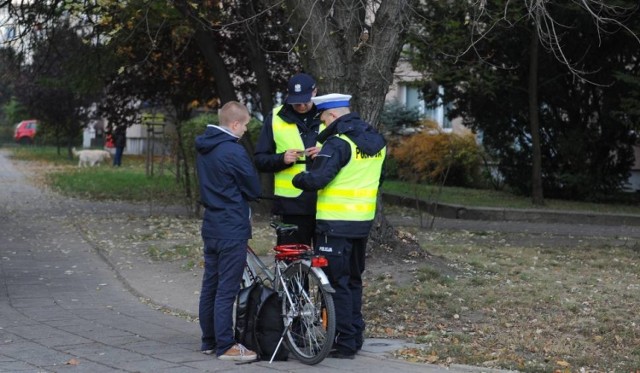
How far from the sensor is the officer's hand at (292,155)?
7.46 metres

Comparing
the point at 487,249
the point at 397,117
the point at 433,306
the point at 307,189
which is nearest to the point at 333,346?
the point at 307,189

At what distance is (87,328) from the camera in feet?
28.3

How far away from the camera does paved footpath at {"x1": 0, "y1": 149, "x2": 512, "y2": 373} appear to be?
282 inches

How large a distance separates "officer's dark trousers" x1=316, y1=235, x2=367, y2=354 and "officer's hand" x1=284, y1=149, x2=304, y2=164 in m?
0.58

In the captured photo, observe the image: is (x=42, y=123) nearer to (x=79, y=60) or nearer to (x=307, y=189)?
(x=79, y=60)

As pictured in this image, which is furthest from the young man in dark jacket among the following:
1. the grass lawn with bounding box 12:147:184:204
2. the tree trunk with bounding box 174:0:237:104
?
the grass lawn with bounding box 12:147:184:204

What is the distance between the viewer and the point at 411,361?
293 inches

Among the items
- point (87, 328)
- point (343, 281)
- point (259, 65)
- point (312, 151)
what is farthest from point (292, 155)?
point (259, 65)

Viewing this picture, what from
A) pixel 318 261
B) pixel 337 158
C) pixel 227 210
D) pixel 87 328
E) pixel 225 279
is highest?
pixel 337 158

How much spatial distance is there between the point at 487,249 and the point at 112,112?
12492 mm

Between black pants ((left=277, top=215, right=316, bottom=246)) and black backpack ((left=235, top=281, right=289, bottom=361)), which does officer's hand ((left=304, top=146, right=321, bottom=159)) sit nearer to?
black pants ((left=277, top=215, right=316, bottom=246))

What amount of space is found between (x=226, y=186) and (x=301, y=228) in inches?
30.2

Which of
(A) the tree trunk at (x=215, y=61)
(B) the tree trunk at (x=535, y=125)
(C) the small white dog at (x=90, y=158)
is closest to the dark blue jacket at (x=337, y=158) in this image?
(A) the tree trunk at (x=215, y=61)

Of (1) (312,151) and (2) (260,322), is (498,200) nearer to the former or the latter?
(1) (312,151)
